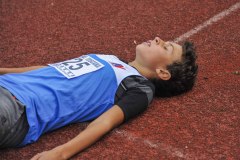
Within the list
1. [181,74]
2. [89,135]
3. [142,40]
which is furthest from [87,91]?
[142,40]

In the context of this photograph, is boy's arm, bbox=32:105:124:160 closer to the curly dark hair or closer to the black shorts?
the black shorts

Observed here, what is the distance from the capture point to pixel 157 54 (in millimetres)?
3291

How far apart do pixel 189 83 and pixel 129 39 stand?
1.25 m

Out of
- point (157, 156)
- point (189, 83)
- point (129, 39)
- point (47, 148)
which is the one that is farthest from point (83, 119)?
point (129, 39)

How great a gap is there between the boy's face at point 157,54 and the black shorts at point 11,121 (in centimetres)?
95

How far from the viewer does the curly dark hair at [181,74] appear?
331 centimetres

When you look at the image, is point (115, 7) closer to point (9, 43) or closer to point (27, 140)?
point (9, 43)

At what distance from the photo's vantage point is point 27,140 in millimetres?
2906

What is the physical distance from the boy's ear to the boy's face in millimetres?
28

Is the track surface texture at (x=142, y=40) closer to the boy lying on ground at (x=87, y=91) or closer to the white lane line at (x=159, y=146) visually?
the white lane line at (x=159, y=146)

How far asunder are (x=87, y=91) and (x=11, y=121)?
561 millimetres

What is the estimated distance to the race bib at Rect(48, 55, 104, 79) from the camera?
3.14 metres

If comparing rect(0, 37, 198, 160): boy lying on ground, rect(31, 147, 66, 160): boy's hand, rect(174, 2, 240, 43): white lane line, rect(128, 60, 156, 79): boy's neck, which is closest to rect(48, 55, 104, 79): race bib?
rect(0, 37, 198, 160): boy lying on ground

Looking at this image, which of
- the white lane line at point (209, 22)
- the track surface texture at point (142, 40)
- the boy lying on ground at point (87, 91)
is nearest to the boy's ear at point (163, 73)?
A: the boy lying on ground at point (87, 91)
